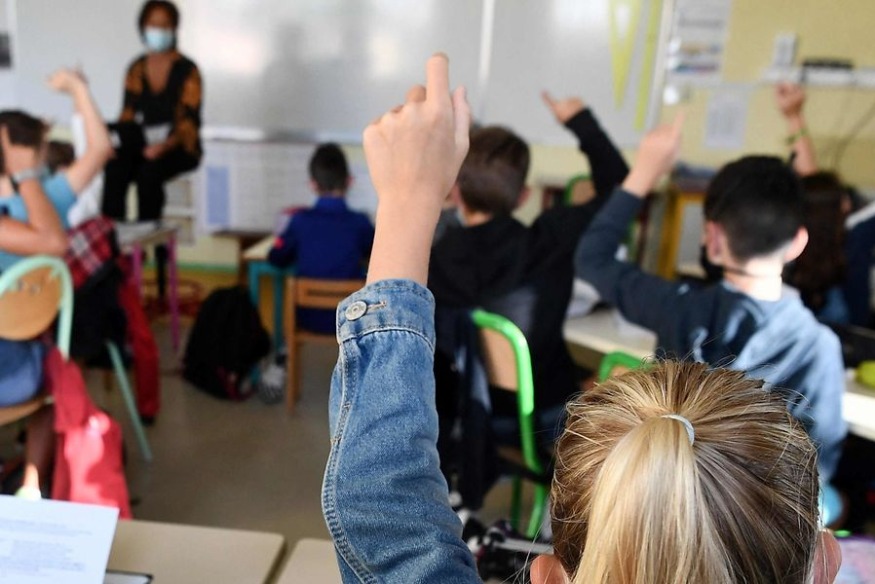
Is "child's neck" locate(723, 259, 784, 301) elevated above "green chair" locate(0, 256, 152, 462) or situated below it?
above

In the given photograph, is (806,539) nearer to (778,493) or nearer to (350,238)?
(778,493)

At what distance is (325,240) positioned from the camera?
2.95 metres

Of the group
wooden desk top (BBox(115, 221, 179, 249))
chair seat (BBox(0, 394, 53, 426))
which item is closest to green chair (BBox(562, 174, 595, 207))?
wooden desk top (BBox(115, 221, 179, 249))

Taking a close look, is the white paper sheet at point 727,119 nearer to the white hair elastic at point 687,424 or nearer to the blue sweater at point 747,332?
the blue sweater at point 747,332

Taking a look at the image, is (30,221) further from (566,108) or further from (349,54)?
(349,54)

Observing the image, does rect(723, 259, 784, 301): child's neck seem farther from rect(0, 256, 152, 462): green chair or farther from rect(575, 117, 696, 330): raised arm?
rect(0, 256, 152, 462): green chair

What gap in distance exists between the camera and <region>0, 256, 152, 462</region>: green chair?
1.71 metres

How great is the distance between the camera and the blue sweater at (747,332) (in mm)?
1400

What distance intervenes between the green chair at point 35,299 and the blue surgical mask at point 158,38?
1.98m

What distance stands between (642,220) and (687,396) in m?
3.86

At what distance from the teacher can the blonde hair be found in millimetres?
3340

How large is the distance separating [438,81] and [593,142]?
5.56ft

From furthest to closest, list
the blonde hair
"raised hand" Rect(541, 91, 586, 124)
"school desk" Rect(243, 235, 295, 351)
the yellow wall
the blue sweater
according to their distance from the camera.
→ the yellow wall → "school desk" Rect(243, 235, 295, 351) → "raised hand" Rect(541, 91, 586, 124) → the blue sweater → the blonde hair

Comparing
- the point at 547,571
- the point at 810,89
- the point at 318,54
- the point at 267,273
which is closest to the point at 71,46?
the point at 318,54
